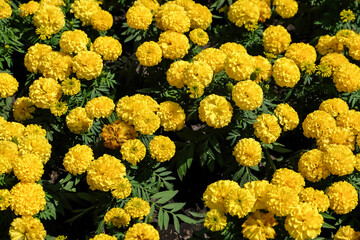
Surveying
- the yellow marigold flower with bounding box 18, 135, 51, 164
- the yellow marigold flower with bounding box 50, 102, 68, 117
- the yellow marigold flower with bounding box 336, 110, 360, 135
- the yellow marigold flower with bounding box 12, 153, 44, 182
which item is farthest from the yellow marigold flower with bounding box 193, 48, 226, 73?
the yellow marigold flower with bounding box 12, 153, 44, 182

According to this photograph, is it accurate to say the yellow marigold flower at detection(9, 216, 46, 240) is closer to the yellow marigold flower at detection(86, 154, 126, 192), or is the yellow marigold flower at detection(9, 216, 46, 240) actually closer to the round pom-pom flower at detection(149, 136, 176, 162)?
the yellow marigold flower at detection(86, 154, 126, 192)

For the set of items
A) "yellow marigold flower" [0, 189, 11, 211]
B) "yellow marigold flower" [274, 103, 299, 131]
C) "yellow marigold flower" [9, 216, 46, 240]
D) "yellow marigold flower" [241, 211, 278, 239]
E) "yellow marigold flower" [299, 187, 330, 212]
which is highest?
"yellow marigold flower" [274, 103, 299, 131]

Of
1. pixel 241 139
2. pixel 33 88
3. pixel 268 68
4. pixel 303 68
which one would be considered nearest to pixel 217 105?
pixel 241 139

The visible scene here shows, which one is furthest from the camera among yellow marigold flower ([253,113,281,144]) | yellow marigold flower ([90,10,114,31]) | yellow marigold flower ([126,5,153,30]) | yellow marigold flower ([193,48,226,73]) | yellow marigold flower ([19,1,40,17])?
yellow marigold flower ([19,1,40,17])

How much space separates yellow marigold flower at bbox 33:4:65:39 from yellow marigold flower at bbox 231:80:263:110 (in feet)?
6.32

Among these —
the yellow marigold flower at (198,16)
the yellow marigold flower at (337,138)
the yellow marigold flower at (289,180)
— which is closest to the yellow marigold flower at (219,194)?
the yellow marigold flower at (289,180)

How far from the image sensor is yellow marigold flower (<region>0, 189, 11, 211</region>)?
3.16 metres

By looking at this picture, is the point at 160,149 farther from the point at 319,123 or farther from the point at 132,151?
the point at 319,123

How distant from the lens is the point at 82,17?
4.39 meters

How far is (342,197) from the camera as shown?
3449 millimetres

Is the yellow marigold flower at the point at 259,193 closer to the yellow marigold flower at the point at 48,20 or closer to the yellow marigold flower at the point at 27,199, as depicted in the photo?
the yellow marigold flower at the point at 27,199

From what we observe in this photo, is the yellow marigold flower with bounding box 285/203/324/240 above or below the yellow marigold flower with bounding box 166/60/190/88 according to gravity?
below

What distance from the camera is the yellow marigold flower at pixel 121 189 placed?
3.35 m

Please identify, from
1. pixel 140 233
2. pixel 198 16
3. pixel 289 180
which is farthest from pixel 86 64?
pixel 289 180
